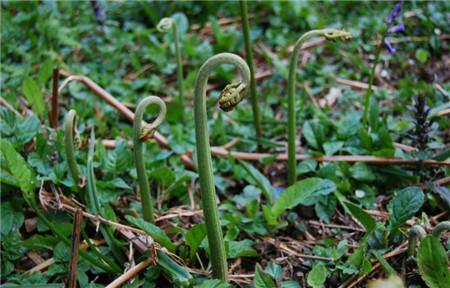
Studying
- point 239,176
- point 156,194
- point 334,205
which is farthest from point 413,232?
point 156,194

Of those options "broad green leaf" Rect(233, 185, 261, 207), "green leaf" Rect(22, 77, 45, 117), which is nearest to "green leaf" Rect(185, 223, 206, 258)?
"broad green leaf" Rect(233, 185, 261, 207)

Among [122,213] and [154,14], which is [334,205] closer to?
[122,213]

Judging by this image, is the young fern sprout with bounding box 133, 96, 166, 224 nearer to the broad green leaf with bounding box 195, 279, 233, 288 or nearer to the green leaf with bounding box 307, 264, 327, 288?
the broad green leaf with bounding box 195, 279, 233, 288

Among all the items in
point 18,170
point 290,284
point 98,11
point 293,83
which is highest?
point 98,11

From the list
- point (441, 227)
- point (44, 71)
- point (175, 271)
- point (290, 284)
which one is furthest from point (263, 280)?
point (44, 71)

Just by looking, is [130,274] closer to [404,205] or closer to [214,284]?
[214,284]

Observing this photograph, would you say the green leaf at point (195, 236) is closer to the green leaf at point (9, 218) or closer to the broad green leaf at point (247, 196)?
the broad green leaf at point (247, 196)

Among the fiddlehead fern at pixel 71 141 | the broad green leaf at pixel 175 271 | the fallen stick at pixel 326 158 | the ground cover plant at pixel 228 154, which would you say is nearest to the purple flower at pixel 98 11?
the ground cover plant at pixel 228 154
